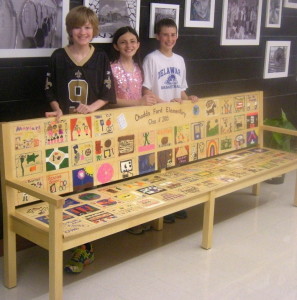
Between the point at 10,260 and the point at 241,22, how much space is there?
333 centimetres

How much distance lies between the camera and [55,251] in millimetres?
2775

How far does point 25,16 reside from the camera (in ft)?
11.1

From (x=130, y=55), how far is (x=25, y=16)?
0.83m

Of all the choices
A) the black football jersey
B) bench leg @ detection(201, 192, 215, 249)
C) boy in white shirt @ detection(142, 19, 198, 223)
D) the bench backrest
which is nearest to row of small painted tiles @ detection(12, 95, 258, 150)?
the bench backrest

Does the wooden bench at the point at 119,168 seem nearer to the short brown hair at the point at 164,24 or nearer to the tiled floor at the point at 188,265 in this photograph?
the tiled floor at the point at 188,265

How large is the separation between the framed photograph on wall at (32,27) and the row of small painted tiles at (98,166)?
0.75 meters

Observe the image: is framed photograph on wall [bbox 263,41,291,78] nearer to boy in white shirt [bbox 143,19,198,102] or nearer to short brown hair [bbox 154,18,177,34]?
boy in white shirt [bbox 143,19,198,102]

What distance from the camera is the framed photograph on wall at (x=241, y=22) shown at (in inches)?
195

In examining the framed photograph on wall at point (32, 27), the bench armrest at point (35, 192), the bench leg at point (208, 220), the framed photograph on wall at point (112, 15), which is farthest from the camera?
the framed photograph on wall at point (112, 15)

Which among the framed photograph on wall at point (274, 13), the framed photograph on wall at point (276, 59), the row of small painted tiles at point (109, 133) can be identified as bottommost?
the row of small painted tiles at point (109, 133)

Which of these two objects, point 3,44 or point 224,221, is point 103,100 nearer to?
point 3,44

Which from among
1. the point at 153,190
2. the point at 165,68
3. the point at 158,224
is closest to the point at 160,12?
the point at 165,68

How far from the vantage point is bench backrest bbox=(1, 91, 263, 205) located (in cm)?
313

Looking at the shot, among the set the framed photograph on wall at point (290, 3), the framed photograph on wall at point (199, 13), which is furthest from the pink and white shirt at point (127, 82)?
the framed photograph on wall at point (290, 3)
